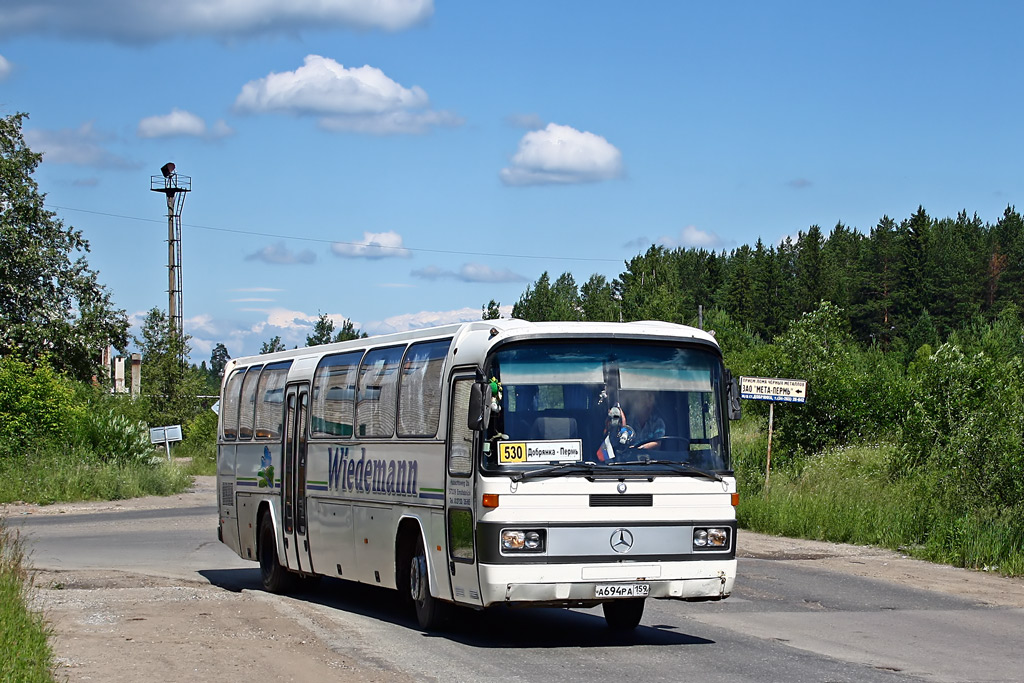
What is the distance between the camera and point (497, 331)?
11.7m

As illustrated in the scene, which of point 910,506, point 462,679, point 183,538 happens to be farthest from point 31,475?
point 462,679

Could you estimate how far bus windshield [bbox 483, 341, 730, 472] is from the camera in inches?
443

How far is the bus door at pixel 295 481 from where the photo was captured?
16172mm

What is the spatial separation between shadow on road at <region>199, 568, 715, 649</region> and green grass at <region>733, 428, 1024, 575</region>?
8065 millimetres

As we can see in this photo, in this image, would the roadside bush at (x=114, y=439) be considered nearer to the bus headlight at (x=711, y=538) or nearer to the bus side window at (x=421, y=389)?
the bus side window at (x=421, y=389)

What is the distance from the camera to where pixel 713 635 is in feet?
41.3

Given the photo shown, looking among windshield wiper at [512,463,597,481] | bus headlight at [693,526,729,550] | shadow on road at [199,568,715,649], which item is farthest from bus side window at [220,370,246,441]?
bus headlight at [693,526,729,550]

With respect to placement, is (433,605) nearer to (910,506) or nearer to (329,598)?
(329,598)

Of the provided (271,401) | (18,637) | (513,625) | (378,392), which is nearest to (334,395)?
(378,392)

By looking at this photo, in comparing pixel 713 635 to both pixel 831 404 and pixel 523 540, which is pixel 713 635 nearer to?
pixel 523 540

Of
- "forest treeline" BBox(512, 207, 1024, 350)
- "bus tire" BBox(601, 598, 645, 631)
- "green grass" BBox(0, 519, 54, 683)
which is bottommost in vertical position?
"bus tire" BBox(601, 598, 645, 631)

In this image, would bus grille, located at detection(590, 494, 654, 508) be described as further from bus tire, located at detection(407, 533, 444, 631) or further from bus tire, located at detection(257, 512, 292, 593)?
bus tire, located at detection(257, 512, 292, 593)

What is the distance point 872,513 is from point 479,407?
567 inches

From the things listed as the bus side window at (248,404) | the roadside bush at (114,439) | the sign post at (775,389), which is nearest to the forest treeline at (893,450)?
the sign post at (775,389)
